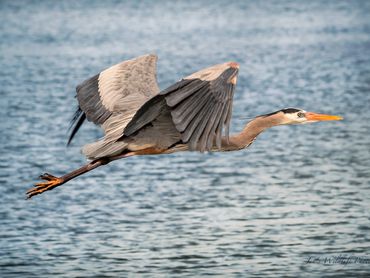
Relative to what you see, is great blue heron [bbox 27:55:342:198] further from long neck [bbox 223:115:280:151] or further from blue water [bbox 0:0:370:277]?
blue water [bbox 0:0:370:277]

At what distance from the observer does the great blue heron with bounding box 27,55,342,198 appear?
739 centimetres

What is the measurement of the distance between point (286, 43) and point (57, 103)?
11837 mm

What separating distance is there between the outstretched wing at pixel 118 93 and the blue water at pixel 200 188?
1.34 metres

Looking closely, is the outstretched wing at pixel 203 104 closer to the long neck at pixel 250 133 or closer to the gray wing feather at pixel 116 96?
the gray wing feather at pixel 116 96

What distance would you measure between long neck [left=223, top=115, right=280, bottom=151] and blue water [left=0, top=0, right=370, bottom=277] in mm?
1146

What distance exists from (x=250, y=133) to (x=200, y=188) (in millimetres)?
3895

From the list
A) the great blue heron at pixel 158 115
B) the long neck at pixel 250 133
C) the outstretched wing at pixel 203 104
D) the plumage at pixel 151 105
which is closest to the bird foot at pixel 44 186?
the great blue heron at pixel 158 115

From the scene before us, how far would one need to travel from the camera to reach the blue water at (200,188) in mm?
9688

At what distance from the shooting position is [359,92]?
67.1 ft

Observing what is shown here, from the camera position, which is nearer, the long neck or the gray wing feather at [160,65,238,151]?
the gray wing feather at [160,65,238,151]

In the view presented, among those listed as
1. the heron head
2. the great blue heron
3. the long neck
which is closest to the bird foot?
the great blue heron

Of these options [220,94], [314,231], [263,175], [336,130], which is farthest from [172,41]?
[220,94]

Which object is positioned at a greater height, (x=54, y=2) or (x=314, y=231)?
(x=54, y=2)

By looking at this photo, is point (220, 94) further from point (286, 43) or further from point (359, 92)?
point (286, 43)
